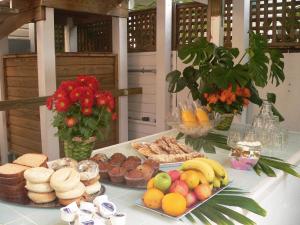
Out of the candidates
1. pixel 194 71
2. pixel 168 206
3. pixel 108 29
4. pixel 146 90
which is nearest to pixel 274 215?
pixel 168 206

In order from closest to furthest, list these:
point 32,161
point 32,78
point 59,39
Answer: point 32,161, point 32,78, point 59,39

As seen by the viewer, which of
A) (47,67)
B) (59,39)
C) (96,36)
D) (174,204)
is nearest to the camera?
(174,204)

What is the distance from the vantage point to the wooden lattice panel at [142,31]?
3732 mm

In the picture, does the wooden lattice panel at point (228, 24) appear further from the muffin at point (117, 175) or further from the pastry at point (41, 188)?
the pastry at point (41, 188)

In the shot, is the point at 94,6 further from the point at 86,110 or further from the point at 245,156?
the point at 245,156

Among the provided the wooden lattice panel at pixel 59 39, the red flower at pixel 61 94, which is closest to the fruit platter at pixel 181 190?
the red flower at pixel 61 94

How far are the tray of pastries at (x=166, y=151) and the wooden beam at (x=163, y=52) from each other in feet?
6.06

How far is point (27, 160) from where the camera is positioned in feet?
3.88

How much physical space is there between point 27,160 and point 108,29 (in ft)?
10.4

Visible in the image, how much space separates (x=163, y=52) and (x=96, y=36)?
1245 mm

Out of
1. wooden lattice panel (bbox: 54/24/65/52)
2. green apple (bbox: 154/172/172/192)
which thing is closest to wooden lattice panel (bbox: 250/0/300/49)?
green apple (bbox: 154/172/172/192)

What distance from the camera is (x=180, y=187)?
1025mm

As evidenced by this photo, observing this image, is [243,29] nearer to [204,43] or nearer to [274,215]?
[204,43]

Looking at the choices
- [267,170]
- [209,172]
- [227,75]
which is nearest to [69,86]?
[209,172]
